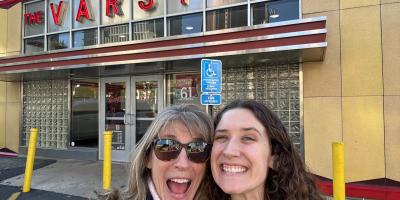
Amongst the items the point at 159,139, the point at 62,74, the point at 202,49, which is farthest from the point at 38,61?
the point at 159,139

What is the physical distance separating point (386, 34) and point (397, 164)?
2.25 metres

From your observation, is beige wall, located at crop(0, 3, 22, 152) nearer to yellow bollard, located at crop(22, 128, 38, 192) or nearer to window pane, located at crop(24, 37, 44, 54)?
window pane, located at crop(24, 37, 44, 54)

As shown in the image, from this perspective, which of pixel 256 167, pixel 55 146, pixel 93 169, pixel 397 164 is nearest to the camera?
pixel 256 167

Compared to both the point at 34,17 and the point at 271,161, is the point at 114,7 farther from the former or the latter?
the point at 271,161

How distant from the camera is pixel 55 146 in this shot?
10758mm

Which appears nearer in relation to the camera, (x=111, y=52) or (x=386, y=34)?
(x=386, y=34)

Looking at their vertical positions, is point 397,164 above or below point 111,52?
below

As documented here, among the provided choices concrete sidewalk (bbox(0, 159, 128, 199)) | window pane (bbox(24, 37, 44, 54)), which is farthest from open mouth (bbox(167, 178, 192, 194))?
window pane (bbox(24, 37, 44, 54))

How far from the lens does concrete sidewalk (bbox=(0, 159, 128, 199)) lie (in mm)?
6957

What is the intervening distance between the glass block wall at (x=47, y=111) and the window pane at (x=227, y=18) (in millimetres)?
4912

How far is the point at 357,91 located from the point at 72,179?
230 inches

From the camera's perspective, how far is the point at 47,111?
1093 centimetres

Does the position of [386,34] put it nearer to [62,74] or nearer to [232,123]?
[232,123]

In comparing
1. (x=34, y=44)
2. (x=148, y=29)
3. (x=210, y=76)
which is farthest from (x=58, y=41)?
(x=210, y=76)
